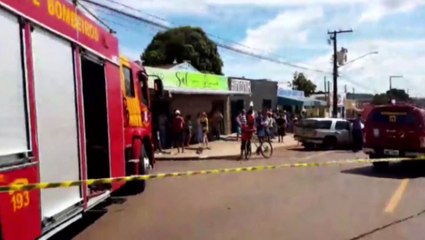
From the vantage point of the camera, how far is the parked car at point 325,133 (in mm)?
27422

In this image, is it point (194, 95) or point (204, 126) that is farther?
point (194, 95)

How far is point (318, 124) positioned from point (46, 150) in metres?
22.4

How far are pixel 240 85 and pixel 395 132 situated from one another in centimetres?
1981

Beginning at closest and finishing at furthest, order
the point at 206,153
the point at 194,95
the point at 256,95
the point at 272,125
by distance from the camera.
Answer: the point at 206,153 < the point at 194,95 < the point at 272,125 < the point at 256,95

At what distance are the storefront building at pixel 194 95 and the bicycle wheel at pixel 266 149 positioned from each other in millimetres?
4919

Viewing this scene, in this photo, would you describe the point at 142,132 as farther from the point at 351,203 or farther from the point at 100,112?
the point at 351,203

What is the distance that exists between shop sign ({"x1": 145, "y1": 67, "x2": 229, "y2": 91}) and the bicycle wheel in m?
5.51

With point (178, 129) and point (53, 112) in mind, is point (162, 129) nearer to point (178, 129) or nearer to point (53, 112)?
point (178, 129)

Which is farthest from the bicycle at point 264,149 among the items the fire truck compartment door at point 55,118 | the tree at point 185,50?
the tree at point 185,50

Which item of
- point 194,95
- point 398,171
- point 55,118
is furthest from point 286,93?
point 55,118


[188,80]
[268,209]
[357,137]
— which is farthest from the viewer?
[188,80]

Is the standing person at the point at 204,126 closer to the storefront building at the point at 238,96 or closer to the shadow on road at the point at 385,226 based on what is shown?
the storefront building at the point at 238,96

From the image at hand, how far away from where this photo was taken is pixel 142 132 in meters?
11.9

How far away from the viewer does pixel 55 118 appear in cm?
657
